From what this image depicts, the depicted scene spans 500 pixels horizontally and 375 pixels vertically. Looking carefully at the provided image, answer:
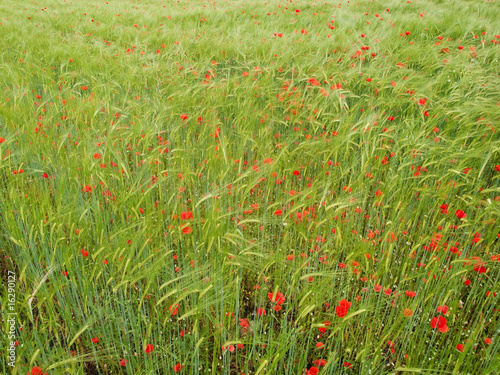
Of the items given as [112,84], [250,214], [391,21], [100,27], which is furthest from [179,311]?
[100,27]

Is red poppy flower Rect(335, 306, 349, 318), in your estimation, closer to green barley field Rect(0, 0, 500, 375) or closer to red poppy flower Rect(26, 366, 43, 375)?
green barley field Rect(0, 0, 500, 375)

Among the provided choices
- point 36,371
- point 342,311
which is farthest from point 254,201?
point 36,371

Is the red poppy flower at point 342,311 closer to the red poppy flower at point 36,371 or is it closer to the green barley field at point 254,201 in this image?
the green barley field at point 254,201

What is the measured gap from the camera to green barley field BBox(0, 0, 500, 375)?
1075 mm

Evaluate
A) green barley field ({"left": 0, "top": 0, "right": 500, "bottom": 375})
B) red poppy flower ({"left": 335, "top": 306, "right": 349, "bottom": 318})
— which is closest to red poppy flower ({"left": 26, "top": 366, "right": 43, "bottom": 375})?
green barley field ({"left": 0, "top": 0, "right": 500, "bottom": 375})

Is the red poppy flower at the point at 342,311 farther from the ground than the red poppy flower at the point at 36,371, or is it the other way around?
the red poppy flower at the point at 342,311

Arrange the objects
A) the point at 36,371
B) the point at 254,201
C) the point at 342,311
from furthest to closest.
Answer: the point at 254,201 → the point at 342,311 → the point at 36,371

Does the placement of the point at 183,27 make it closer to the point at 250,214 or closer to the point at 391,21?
the point at 391,21

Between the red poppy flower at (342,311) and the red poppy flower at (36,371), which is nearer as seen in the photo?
the red poppy flower at (36,371)

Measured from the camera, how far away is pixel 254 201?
5.70 ft

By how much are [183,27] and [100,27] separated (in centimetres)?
114

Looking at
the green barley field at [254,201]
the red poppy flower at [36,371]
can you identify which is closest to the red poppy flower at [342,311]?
the green barley field at [254,201]

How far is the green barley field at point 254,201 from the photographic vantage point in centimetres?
108

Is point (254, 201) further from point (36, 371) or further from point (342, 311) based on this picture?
point (36, 371)
